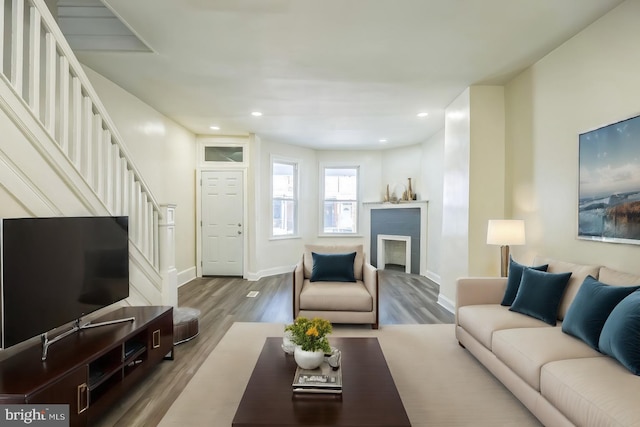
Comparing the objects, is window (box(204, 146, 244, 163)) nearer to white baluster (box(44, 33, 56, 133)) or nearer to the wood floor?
the wood floor

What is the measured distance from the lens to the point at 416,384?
2.29m

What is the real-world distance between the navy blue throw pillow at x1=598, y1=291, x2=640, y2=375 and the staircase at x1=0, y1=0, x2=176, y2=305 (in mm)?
3479

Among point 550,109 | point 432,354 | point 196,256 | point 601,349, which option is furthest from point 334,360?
point 196,256

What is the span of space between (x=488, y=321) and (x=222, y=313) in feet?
9.71

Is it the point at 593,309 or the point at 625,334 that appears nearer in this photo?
the point at 625,334

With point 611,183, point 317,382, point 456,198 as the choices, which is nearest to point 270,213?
point 456,198

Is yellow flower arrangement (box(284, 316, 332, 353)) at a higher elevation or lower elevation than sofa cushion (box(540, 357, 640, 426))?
higher

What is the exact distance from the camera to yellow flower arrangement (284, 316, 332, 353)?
71.8 inches

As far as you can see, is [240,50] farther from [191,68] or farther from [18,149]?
[18,149]

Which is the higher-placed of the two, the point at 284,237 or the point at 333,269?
the point at 284,237

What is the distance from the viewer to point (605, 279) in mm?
2109

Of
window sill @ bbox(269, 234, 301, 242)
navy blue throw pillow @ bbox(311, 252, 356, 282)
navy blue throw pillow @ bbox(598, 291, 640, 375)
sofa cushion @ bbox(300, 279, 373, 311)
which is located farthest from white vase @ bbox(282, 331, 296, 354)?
window sill @ bbox(269, 234, 301, 242)

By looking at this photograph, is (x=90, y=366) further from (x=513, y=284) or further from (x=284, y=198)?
(x=284, y=198)

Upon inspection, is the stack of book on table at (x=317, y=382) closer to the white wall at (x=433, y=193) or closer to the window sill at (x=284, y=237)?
the white wall at (x=433, y=193)
